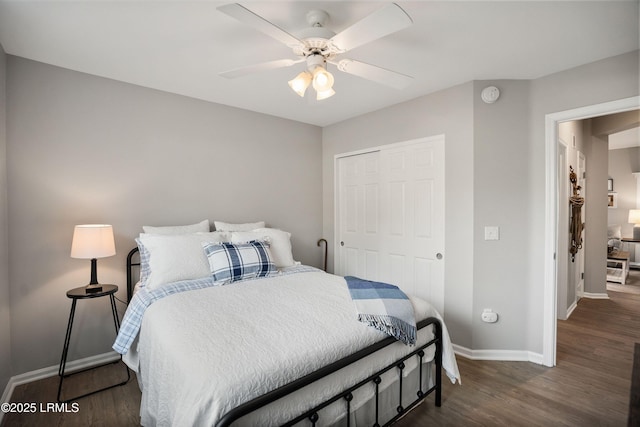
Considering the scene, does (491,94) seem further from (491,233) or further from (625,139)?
(625,139)

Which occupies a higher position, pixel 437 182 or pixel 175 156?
pixel 175 156

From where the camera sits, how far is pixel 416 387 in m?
1.99

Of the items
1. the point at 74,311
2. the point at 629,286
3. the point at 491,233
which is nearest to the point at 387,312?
the point at 491,233

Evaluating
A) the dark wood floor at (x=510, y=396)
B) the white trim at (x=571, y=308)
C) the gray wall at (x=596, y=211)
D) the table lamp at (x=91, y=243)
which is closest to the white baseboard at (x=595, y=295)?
the gray wall at (x=596, y=211)

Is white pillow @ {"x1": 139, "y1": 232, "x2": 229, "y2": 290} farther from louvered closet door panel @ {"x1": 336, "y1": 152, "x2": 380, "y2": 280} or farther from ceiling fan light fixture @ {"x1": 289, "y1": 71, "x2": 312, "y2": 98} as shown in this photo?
louvered closet door panel @ {"x1": 336, "y1": 152, "x2": 380, "y2": 280}

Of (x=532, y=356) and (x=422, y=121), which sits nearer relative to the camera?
(x=532, y=356)

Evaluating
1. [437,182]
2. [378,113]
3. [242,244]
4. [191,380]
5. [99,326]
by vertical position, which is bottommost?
[99,326]

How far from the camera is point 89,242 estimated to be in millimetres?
2209

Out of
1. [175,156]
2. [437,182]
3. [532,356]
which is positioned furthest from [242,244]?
[532,356]

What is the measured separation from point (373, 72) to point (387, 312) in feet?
4.92

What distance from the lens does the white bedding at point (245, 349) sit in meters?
1.16

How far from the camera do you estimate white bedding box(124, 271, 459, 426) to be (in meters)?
1.16

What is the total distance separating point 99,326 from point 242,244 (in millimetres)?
1452

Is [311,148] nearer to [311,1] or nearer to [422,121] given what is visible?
[422,121]
